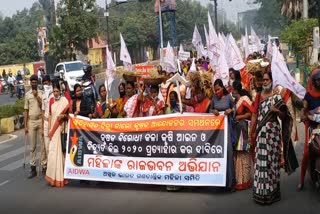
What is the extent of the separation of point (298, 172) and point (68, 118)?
141 inches

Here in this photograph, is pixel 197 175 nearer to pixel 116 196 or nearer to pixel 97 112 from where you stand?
pixel 116 196

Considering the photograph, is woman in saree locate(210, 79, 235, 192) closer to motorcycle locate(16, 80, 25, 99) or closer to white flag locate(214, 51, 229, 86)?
white flag locate(214, 51, 229, 86)

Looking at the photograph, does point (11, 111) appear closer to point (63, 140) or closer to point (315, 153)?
point (63, 140)

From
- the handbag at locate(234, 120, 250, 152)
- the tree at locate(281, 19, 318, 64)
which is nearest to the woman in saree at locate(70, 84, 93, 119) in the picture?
the handbag at locate(234, 120, 250, 152)

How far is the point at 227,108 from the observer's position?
23.4 feet

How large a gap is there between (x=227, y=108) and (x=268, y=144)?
0.87 m

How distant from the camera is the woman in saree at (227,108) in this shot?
709 cm

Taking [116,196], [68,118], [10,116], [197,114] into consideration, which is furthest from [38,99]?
Result: [10,116]

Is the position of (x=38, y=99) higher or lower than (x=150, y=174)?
higher

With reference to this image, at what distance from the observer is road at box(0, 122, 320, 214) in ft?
21.4

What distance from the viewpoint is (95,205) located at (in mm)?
7070

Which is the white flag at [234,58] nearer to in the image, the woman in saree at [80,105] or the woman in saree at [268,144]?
the woman in saree at [80,105]

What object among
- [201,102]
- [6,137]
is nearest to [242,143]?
[201,102]

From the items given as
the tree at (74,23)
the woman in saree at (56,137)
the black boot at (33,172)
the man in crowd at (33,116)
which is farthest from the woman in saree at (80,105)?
the tree at (74,23)
